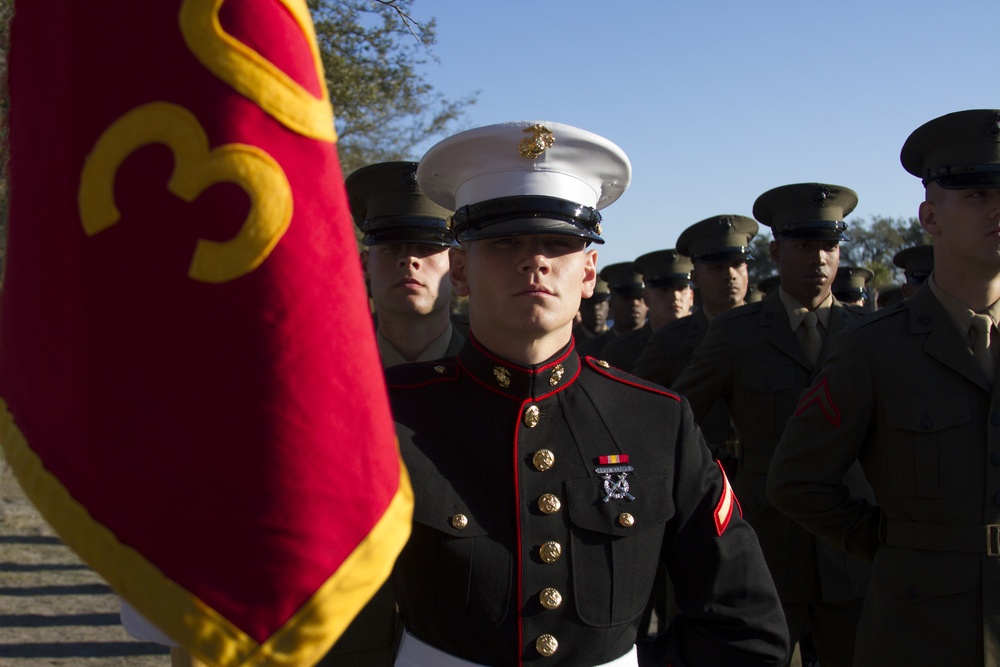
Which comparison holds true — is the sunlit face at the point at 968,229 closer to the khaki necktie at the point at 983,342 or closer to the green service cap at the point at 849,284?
the khaki necktie at the point at 983,342

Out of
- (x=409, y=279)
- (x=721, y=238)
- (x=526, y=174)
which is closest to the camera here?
(x=526, y=174)

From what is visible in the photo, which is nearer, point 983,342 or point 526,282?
point 526,282

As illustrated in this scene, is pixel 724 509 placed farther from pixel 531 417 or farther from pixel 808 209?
pixel 808 209

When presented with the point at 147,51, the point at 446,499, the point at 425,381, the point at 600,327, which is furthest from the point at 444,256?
the point at 600,327

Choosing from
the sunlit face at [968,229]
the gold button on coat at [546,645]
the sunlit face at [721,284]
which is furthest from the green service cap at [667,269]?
the gold button on coat at [546,645]

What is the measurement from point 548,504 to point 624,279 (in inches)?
401

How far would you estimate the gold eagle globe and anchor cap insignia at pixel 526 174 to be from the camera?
2.68 meters

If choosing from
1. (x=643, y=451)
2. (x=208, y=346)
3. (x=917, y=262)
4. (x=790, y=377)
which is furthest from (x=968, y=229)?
(x=917, y=262)

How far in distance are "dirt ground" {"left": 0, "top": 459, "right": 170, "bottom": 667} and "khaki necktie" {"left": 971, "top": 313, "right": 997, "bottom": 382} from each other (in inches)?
198

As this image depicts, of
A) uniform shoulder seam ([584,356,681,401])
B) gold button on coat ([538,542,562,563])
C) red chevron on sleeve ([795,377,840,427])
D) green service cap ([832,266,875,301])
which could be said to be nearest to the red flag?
gold button on coat ([538,542,562,563])

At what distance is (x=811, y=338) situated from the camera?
237 inches

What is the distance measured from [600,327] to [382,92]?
5.71 m

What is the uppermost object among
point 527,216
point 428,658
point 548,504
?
point 527,216

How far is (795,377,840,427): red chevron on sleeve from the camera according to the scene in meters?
3.80
